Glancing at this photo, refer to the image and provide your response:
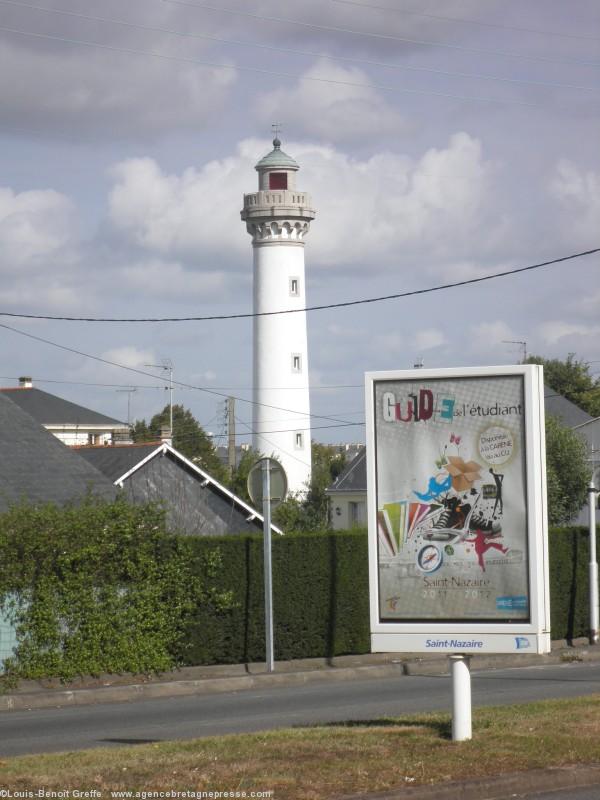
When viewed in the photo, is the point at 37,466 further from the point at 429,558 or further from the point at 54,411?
the point at 54,411

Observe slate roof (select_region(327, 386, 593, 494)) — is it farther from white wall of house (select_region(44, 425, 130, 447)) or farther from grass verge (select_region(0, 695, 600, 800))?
grass verge (select_region(0, 695, 600, 800))

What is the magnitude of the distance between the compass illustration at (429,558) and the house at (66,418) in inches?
2890

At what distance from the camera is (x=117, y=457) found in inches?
1414

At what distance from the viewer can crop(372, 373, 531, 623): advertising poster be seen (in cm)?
934

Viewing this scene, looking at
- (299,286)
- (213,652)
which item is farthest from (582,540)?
(299,286)

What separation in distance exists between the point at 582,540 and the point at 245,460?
4331 centimetres

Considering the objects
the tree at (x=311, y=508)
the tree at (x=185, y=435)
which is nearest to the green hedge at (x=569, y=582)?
the tree at (x=311, y=508)

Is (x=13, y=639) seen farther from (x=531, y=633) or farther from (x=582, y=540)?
(x=582, y=540)

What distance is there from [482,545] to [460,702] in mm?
1262

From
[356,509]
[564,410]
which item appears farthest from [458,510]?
[564,410]

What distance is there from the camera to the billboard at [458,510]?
30.6 ft

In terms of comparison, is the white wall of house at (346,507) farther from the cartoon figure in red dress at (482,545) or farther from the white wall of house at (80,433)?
the cartoon figure in red dress at (482,545)

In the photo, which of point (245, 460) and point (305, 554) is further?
point (245, 460)

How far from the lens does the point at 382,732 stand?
10.3 meters
